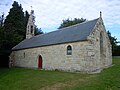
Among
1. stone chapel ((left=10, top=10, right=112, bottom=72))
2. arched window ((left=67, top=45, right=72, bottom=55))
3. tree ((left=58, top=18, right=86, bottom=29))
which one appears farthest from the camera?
tree ((left=58, top=18, right=86, bottom=29))

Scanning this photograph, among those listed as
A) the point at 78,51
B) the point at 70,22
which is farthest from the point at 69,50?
the point at 70,22

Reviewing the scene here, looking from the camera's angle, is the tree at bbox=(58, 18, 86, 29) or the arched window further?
the tree at bbox=(58, 18, 86, 29)

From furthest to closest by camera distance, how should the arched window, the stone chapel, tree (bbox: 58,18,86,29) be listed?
tree (bbox: 58,18,86,29)
the arched window
the stone chapel

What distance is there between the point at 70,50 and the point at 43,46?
6.22 metres

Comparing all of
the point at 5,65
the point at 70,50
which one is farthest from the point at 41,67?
the point at 5,65

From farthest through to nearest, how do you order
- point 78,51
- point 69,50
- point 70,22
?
point 70,22, point 69,50, point 78,51

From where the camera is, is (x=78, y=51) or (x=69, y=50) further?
(x=69, y=50)

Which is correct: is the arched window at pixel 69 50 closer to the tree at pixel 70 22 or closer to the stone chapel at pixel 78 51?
the stone chapel at pixel 78 51

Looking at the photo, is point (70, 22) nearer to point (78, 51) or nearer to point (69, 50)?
point (69, 50)

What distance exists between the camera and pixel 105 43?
85.2 feet

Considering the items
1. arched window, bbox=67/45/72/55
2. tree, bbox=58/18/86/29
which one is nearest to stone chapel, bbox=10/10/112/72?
arched window, bbox=67/45/72/55

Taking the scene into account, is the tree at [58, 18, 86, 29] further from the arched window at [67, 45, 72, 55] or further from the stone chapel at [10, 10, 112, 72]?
the arched window at [67, 45, 72, 55]

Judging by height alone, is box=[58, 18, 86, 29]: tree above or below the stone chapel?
above

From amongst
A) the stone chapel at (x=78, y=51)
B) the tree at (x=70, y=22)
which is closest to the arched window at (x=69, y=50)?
the stone chapel at (x=78, y=51)
